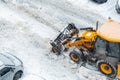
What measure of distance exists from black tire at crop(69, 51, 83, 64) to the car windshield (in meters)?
1.31

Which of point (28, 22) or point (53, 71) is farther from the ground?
point (28, 22)

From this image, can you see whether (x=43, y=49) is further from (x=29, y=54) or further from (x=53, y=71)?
(x=53, y=71)

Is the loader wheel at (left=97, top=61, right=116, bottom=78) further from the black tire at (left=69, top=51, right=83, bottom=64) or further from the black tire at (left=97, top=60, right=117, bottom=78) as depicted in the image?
the black tire at (left=69, top=51, right=83, bottom=64)

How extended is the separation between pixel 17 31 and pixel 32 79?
4.35 meters

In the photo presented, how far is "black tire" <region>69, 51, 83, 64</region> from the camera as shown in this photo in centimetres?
1602

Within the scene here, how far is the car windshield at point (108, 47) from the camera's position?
1439 centimetres

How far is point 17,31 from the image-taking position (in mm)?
19203

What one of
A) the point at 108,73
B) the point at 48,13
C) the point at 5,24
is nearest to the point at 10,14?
the point at 5,24

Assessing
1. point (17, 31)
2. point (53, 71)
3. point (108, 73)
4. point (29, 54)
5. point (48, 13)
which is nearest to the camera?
point (108, 73)

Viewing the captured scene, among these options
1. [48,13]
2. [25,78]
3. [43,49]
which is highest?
[48,13]

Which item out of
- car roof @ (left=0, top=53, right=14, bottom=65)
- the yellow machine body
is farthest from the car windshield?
car roof @ (left=0, top=53, right=14, bottom=65)

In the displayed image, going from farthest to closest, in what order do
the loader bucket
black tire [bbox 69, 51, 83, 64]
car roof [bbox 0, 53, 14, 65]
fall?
the loader bucket
black tire [bbox 69, 51, 83, 64]
car roof [bbox 0, 53, 14, 65]

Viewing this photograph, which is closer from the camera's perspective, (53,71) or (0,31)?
(53,71)

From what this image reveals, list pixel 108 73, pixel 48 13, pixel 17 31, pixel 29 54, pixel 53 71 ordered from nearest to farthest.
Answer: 1. pixel 108 73
2. pixel 53 71
3. pixel 29 54
4. pixel 17 31
5. pixel 48 13
